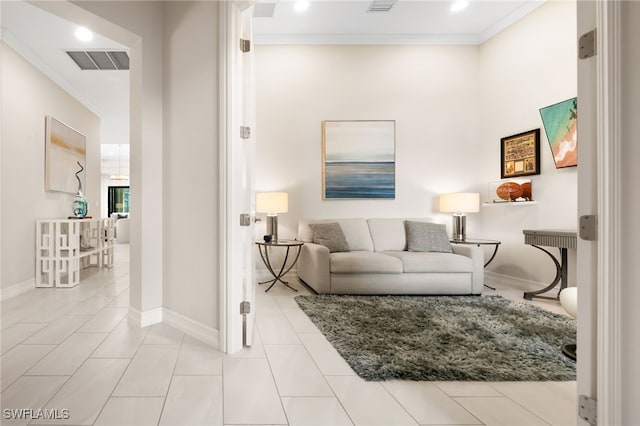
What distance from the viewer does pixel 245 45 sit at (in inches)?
90.3

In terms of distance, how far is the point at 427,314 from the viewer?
2.95 m

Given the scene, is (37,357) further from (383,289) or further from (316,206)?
(316,206)

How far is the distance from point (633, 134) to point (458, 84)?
4309 millimetres

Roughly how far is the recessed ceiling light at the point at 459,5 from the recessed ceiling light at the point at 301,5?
5.78 feet

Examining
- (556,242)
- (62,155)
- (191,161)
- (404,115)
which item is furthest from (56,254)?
(556,242)

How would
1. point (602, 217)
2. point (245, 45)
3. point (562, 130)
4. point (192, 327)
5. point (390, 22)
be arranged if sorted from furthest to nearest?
1. point (390, 22)
2. point (562, 130)
3. point (192, 327)
4. point (245, 45)
5. point (602, 217)

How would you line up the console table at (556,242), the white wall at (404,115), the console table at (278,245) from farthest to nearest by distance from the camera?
1. the white wall at (404,115)
2. the console table at (278,245)
3. the console table at (556,242)

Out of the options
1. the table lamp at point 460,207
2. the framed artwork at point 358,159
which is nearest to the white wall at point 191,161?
the framed artwork at point 358,159

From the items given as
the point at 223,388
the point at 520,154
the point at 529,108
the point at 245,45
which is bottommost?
the point at 223,388

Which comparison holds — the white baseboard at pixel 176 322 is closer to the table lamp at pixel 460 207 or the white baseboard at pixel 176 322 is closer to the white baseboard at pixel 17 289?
the white baseboard at pixel 17 289

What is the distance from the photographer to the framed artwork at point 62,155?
4379 mm

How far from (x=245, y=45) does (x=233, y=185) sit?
0.97 m

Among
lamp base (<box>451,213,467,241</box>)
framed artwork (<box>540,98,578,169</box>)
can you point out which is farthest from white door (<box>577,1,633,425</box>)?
lamp base (<box>451,213,467,241</box>)

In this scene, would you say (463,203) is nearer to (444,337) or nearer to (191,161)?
(444,337)
